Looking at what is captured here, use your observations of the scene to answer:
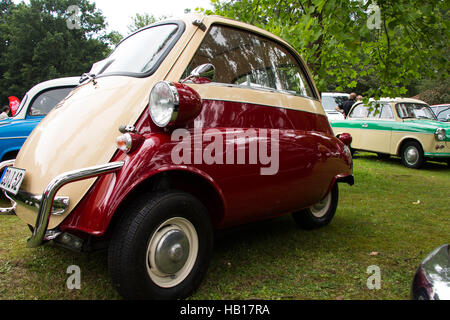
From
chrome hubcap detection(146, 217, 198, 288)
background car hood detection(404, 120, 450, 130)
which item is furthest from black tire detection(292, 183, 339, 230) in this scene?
background car hood detection(404, 120, 450, 130)

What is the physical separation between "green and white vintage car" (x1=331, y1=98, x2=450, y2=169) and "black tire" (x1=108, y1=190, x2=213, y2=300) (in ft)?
23.4

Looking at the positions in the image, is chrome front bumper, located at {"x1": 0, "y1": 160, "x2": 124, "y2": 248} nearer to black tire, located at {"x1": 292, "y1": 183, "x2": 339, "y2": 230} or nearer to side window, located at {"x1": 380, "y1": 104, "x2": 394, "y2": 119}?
black tire, located at {"x1": 292, "y1": 183, "x2": 339, "y2": 230}

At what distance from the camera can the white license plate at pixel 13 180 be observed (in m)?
2.13

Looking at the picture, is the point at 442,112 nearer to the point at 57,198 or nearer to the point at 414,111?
the point at 414,111

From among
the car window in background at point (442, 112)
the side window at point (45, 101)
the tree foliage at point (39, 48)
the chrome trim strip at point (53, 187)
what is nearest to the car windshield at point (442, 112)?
the car window in background at point (442, 112)

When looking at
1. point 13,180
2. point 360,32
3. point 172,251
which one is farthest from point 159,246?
point 360,32

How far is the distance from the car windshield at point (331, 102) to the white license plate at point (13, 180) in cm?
1211

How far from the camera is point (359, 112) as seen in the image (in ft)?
33.3

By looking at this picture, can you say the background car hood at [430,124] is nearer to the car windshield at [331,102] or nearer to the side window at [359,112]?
the side window at [359,112]

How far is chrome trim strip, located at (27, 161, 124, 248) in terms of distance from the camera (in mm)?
1642

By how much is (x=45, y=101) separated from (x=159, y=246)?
450 centimetres
